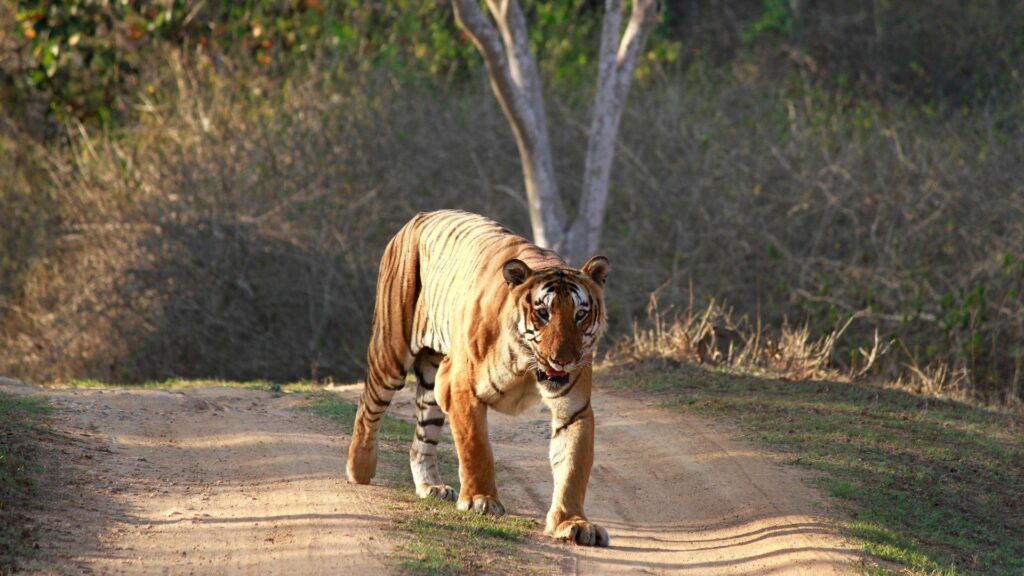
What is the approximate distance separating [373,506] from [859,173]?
1078 centimetres

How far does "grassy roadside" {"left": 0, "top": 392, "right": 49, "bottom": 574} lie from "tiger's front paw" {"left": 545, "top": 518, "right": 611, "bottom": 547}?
84.2 inches

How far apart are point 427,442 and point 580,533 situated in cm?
119

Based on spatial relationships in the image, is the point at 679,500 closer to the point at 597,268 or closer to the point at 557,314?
the point at 597,268

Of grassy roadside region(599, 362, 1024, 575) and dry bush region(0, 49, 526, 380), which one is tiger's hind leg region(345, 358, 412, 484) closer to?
grassy roadside region(599, 362, 1024, 575)

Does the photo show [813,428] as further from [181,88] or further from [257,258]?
[181,88]

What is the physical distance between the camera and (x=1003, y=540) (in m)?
6.70

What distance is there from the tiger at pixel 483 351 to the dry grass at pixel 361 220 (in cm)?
818

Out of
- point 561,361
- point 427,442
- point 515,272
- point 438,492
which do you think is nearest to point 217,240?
point 427,442

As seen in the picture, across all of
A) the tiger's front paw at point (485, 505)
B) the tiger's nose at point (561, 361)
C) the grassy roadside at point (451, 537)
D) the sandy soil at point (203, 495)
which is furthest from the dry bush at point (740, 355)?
the tiger's nose at point (561, 361)

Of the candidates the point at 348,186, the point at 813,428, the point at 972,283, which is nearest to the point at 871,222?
the point at 972,283

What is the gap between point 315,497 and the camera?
6266 millimetres

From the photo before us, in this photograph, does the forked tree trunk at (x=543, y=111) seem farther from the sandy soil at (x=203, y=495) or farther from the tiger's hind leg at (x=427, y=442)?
the tiger's hind leg at (x=427, y=442)

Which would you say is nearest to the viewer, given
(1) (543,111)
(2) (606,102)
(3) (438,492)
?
(3) (438,492)

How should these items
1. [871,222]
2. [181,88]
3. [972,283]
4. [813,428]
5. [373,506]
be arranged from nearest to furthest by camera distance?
[373,506] < [813,428] < [972,283] < [871,222] < [181,88]
